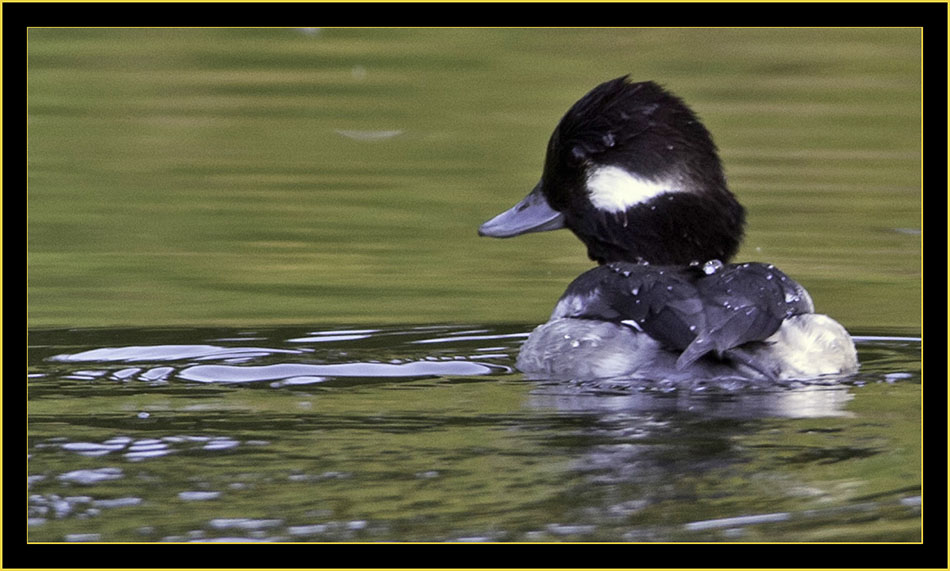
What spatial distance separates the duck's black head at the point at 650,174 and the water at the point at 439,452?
0.84m

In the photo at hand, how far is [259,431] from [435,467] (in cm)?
74

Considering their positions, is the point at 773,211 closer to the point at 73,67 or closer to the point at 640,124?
the point at 640,124

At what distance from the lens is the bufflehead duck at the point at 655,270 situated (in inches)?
250

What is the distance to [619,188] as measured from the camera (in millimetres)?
7457

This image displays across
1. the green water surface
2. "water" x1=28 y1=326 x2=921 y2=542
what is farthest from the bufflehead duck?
the green water surface

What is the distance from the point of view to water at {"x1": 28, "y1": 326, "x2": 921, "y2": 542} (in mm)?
4781

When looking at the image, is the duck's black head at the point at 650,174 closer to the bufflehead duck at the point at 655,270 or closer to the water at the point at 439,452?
the bufflehead duck at the point at 655,270

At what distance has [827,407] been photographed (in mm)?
6066

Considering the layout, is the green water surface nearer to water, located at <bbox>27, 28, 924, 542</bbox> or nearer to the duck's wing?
water, located at <bbox>27, 28, 924, 542</bbox>

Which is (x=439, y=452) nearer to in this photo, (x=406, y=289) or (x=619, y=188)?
(x=619, y=188)

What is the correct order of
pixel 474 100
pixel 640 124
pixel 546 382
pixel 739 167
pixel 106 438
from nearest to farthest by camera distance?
pixel 106 438
pixel 546 382
pixel 640 124
pixel 739 167
pixel 474 100

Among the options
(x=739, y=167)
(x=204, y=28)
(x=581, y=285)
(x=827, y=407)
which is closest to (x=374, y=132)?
(x=739, y=167)

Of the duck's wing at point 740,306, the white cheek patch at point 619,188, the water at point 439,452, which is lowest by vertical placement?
the water at point 439,452

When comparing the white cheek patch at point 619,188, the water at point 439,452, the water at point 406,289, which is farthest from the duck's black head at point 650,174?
the water at point 439,452
